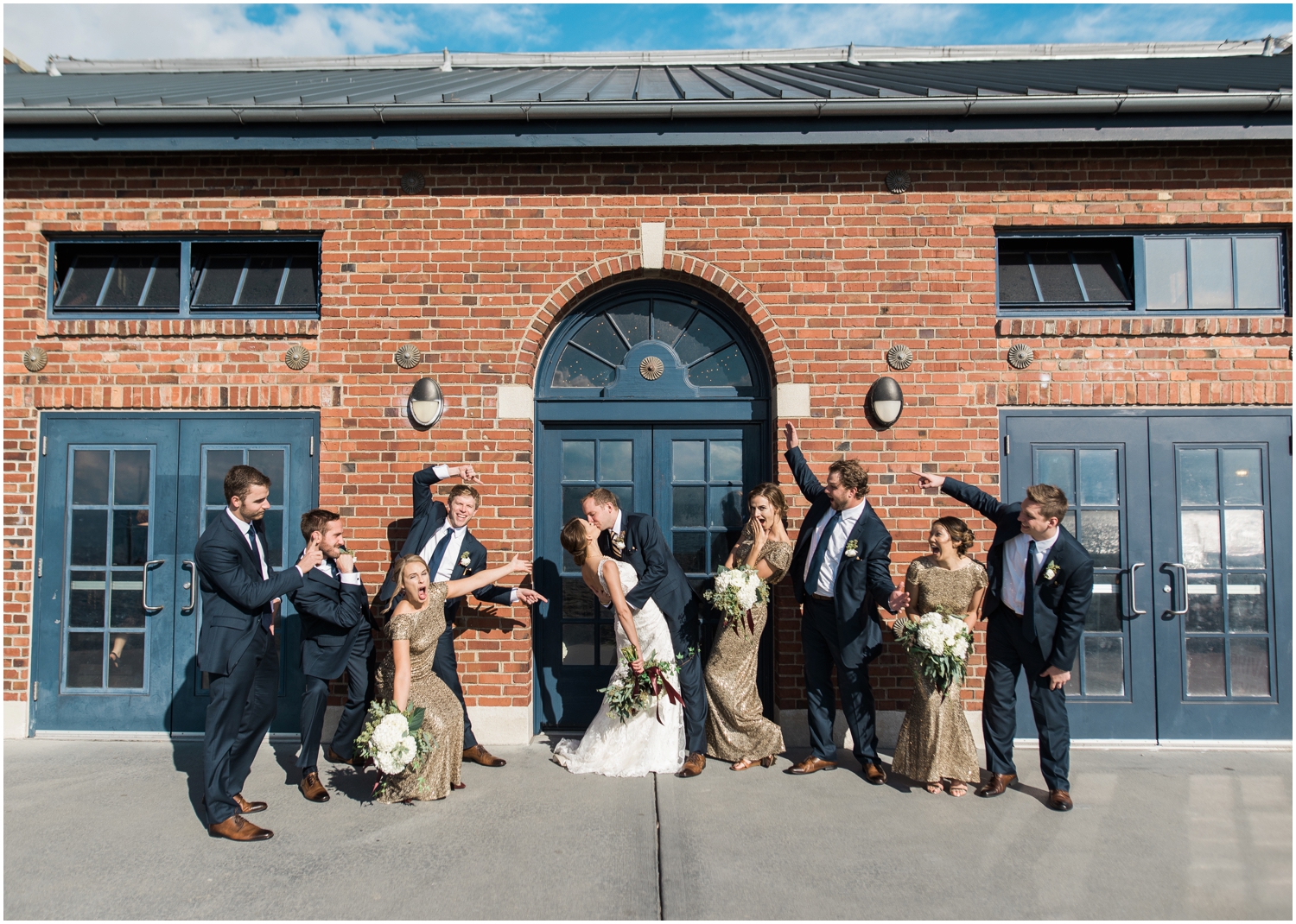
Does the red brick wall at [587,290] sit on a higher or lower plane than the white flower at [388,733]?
higher

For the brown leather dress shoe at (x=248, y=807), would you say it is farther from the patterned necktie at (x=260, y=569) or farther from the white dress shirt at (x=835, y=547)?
the white dress shirt at (x=835, y=547)

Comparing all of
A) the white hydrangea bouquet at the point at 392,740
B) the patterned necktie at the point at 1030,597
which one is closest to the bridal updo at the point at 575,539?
the white hydrangea bouquet at the point at 392,740

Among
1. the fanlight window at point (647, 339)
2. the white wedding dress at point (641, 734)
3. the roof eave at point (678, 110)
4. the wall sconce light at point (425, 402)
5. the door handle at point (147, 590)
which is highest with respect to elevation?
the roof eave at point (678, 110)

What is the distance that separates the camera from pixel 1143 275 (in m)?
5.57

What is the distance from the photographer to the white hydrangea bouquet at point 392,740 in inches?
162

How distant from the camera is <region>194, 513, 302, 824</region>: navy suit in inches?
155

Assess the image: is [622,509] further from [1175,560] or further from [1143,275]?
[1143,275]

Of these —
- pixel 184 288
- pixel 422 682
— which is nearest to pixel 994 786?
pixel 422 682

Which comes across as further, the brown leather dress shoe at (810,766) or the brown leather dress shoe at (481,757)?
the brown leather dress shoe at (481,757)

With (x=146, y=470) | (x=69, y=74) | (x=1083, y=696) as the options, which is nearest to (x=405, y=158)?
(x=146, y=470)

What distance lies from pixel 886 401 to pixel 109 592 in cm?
569

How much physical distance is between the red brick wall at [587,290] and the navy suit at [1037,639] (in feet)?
2.47

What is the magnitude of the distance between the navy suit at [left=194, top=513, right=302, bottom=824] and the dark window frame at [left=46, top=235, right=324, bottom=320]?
2183 millimetres

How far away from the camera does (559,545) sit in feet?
18.7
